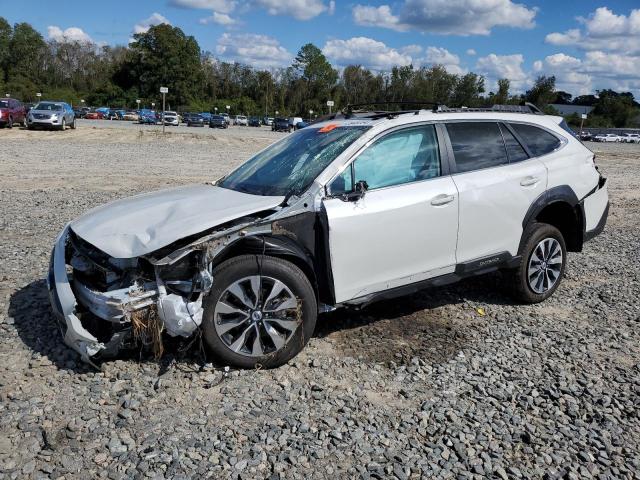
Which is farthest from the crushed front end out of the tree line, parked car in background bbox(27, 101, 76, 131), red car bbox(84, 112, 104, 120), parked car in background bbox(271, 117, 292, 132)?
the tree line

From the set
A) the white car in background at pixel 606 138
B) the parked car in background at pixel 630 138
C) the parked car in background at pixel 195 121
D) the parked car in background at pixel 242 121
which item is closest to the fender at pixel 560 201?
the parked car in background at pixel 195 121

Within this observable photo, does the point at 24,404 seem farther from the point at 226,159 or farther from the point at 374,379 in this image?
the point at 226,159

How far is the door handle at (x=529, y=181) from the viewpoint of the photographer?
5266 mm

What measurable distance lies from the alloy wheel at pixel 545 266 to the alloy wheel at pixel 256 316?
2.67 metres

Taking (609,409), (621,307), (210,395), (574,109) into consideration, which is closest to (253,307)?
(210,395)

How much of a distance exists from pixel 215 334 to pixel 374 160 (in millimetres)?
1843

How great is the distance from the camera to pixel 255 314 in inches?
157

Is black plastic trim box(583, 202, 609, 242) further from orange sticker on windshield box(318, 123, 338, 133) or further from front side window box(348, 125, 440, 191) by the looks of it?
orange sticker on windshield box(318, 123, 338, 133)

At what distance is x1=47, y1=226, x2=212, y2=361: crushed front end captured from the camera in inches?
146

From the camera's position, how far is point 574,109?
13788 centimetres

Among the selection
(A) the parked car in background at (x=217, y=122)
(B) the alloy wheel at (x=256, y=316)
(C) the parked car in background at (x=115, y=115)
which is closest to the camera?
(B) the alloy wheel at (x=256, y=316)

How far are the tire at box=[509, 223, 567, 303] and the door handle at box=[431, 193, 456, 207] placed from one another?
1101 millimetres

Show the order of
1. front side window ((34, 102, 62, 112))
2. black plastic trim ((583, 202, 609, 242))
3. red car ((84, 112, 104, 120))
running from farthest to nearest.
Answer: red car ((84, 112, 104, 120)), front side window ((34, 102, 62, 112)), black plastic trim ((583, 202, 609, 242))

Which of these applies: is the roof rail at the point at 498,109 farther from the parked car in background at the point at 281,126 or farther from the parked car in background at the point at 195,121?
the parked car in background at the point at 195,121
